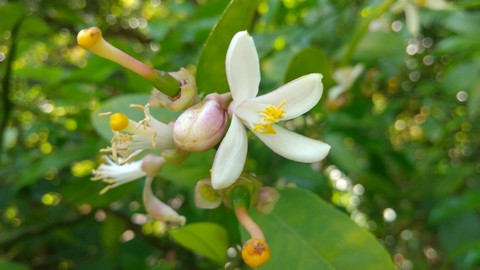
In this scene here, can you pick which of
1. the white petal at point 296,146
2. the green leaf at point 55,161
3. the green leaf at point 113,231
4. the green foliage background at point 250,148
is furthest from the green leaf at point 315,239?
the green leaf at point 113,231

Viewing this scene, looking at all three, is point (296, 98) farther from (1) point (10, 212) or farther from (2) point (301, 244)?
(1) point (10, 212)

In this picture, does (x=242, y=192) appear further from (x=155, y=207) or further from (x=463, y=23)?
(x=463, y=23)

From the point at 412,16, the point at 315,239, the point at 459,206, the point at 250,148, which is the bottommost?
the point at 459,206

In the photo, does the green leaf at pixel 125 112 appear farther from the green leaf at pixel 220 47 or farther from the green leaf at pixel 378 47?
the green leaf at pixel 378 47

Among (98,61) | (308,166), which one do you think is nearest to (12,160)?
(98,61)

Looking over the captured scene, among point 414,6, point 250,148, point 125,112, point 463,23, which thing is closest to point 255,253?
point 125,112

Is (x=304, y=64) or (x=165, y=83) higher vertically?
(x=165, y=83)
